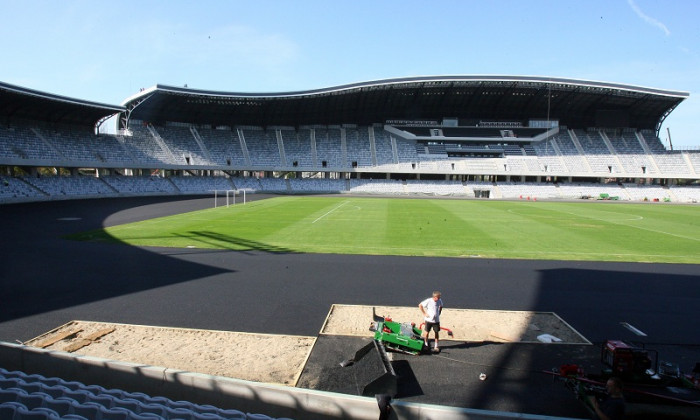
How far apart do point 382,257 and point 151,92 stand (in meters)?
53.4

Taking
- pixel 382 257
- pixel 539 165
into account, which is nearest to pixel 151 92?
pixel 382 257

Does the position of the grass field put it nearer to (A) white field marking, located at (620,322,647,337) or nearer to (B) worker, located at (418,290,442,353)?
(A) white field marking, located at (620,322,647,337)

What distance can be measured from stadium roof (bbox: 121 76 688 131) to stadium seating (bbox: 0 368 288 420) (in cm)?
6018

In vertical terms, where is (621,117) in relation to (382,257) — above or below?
above

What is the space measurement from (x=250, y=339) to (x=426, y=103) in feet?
222

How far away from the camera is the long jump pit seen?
6.94 meters

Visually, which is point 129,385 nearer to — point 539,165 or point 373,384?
point 373,384

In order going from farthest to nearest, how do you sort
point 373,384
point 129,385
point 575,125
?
point 575,125, point 373,384, point 129,385

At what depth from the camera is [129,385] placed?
5.96 metres

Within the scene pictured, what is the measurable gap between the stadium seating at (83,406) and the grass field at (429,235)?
545 inches

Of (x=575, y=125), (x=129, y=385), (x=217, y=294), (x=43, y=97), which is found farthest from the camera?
(x=575, y=125)

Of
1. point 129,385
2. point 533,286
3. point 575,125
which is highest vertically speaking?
point 575,125

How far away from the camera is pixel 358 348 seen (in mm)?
8578

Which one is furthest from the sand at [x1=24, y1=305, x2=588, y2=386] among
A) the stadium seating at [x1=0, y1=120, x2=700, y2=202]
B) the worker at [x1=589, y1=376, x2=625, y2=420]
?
the stadium seating at [x1=0, y1=120, x2=700, y2=202]
